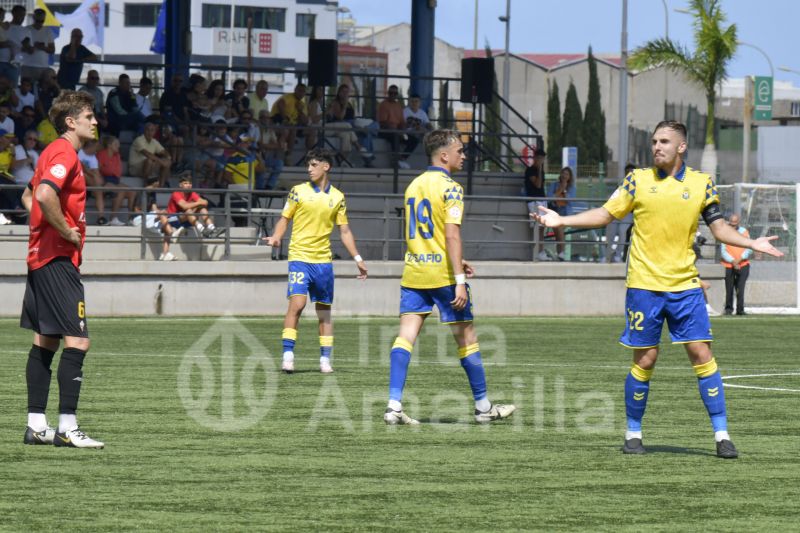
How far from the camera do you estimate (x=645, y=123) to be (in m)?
94.4

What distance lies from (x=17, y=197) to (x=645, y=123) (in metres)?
73.7

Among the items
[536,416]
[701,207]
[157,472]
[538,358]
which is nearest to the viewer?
[157,472]

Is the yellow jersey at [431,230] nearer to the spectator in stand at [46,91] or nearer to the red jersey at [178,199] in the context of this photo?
the red jersey at [178,199]

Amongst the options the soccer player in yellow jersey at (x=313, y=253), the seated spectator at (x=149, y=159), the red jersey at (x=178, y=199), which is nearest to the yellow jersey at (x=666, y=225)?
the soccer player in yellow jersey at (x=313, y=253)

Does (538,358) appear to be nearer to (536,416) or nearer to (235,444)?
(536,416)

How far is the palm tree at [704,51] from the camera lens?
2041 inches

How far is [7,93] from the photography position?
26.3 meters

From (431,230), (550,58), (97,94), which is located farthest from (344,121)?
(550,58)

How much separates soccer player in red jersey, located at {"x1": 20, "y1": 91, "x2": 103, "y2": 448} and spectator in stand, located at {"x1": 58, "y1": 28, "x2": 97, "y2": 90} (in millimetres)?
19238

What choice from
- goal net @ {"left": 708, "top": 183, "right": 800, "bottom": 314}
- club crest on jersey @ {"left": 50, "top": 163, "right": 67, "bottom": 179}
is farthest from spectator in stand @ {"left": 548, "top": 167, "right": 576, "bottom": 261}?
club crest on jersey @ {"left": 50, "top": 163, "right": 67, "bottom": 179}

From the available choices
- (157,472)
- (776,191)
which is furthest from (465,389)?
(776,191)

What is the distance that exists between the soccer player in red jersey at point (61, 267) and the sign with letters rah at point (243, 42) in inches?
3186

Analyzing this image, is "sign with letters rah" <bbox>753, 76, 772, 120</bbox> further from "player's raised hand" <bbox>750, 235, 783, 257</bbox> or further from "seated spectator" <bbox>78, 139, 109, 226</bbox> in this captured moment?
"player's raised hand" <bbox>750, 235, 783, 257</bbox>

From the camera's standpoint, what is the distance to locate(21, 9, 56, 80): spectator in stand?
91.2ft
